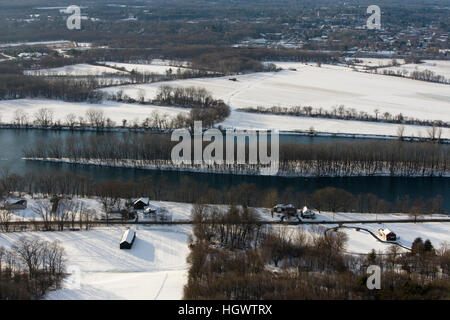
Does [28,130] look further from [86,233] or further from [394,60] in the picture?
[394,60]

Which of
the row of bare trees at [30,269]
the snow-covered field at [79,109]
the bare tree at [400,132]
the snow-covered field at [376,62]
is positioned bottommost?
the row of bare trees at [30,269]

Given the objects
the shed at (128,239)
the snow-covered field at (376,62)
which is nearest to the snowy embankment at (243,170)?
the shed at (128,239)

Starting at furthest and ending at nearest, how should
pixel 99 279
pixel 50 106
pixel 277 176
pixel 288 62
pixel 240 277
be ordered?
pixel 288 62 < pixel 50 106 < pixel 277 176 < pixel 99 279 < pixel 240 277

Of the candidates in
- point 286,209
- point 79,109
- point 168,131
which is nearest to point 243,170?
point 286,209

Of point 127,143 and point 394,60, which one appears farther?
point 394,60

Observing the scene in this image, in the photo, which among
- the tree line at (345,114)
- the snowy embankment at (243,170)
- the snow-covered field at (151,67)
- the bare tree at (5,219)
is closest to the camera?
the bare tree at (5,219)

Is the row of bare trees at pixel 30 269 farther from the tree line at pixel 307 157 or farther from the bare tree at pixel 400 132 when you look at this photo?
the bare tree at pixel 400 132
